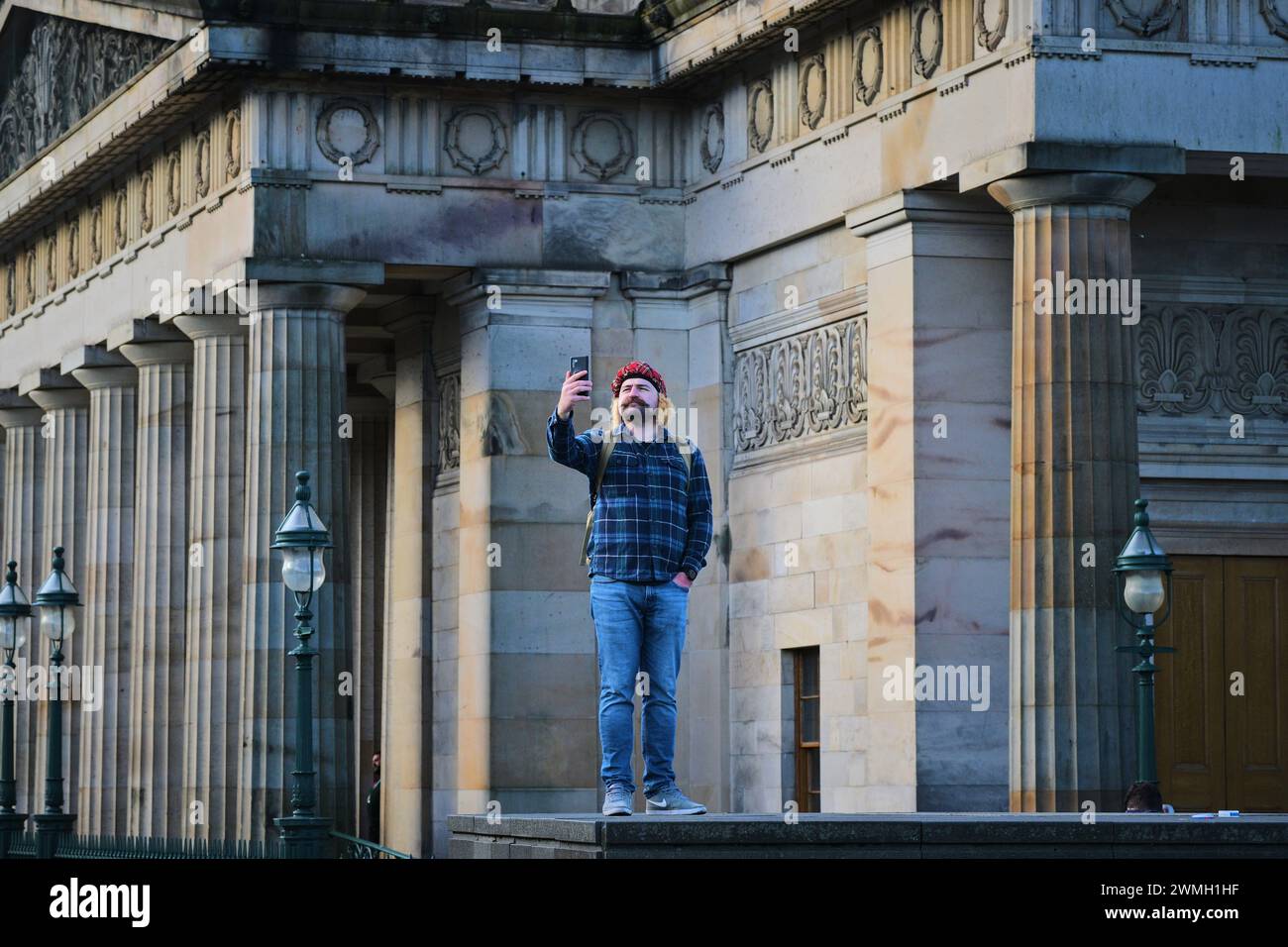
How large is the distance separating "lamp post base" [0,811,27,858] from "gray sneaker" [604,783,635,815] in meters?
15.0

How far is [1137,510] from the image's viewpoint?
2614cm

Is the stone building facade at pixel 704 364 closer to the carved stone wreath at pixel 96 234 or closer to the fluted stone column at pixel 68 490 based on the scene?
the carved stone wreath at pixel 96 234

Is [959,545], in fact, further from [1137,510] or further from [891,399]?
[1137,510]

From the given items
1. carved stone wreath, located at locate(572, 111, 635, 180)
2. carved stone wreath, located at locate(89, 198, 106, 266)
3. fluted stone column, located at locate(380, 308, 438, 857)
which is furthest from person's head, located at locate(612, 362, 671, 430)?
carved stone wreath, located at locate(89, 198, 106, 266)

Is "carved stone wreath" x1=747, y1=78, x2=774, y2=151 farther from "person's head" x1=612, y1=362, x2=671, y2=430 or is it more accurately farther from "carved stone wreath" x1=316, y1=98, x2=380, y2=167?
"person's head" x1=612, y1=362, x2=671, y2=430

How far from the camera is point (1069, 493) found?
28688 mm

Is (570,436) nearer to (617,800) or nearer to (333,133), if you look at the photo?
(617,800)

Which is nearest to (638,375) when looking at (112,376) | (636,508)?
(636,508)

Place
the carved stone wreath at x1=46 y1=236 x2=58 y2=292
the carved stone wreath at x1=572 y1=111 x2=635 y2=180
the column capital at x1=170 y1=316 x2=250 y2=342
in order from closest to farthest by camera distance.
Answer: the carved stone wreath at x1=572 y1=111 x2=635 y2=180 < the column capital at x1=170 y1=316 x2=250 y2=342 < the carved stone wreath at x1=46 y1=236 x2=58 y2=292

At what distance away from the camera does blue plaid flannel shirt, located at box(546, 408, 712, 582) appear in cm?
2145

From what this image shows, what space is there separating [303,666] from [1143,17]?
954cm
